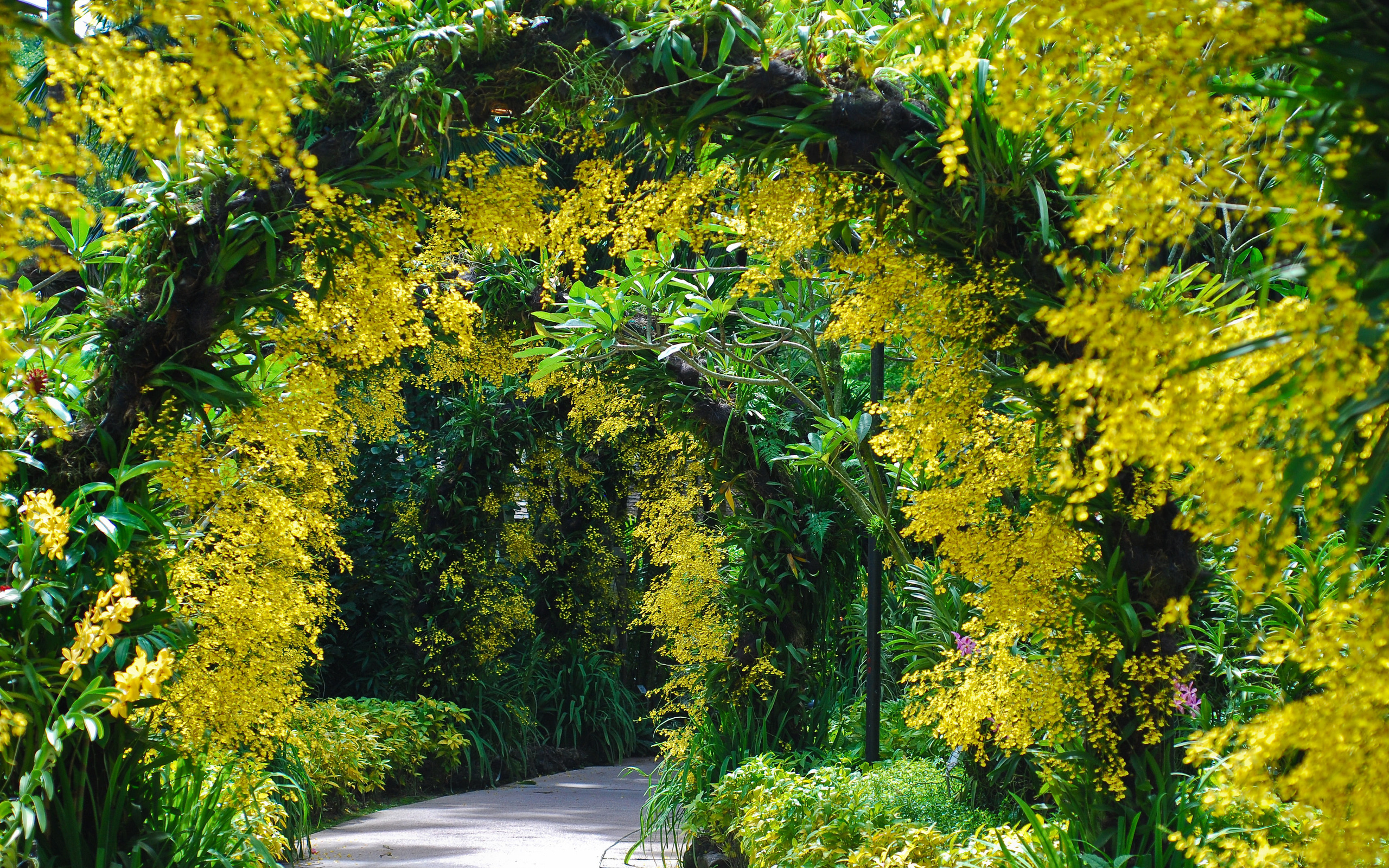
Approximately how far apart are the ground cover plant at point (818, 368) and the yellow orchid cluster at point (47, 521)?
11 millimetres

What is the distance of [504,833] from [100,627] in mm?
4160

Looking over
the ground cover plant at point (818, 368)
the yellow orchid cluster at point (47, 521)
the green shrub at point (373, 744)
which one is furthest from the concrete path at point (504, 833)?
the yellow orchid cluster at point (47, 521)

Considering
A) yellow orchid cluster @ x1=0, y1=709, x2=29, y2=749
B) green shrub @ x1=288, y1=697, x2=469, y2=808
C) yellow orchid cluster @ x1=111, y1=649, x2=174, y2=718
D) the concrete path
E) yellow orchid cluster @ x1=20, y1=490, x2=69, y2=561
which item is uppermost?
yellow orchid cluster @ x1=20, y1=490, x2=69, y2=561

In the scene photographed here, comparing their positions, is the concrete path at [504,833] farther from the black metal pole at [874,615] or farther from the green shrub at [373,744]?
the black metal pole at [874,615]

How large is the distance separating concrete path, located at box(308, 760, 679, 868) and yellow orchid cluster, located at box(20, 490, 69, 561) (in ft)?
10.3

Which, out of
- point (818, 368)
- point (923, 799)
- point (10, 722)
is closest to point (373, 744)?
point (923, 799)

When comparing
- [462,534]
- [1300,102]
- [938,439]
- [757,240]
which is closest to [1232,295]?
[938,439]

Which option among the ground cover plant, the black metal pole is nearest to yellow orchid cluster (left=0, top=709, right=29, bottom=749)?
the ground cover plant

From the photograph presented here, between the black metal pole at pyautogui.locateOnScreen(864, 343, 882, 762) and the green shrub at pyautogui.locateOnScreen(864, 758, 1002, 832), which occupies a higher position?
the black metal pole at pyautogui.locateOnScreen(864, 343, 882, 762)

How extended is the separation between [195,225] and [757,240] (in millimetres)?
1575

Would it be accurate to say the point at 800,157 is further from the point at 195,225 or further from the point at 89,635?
the point at 89,635

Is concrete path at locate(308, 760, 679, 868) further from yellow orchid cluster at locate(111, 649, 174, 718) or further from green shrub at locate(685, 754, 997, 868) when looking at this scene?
yellow orchid cluster at locate(111, 649, 174, 718)

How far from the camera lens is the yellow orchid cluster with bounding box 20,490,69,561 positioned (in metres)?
2.48

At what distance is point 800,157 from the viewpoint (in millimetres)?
2615
